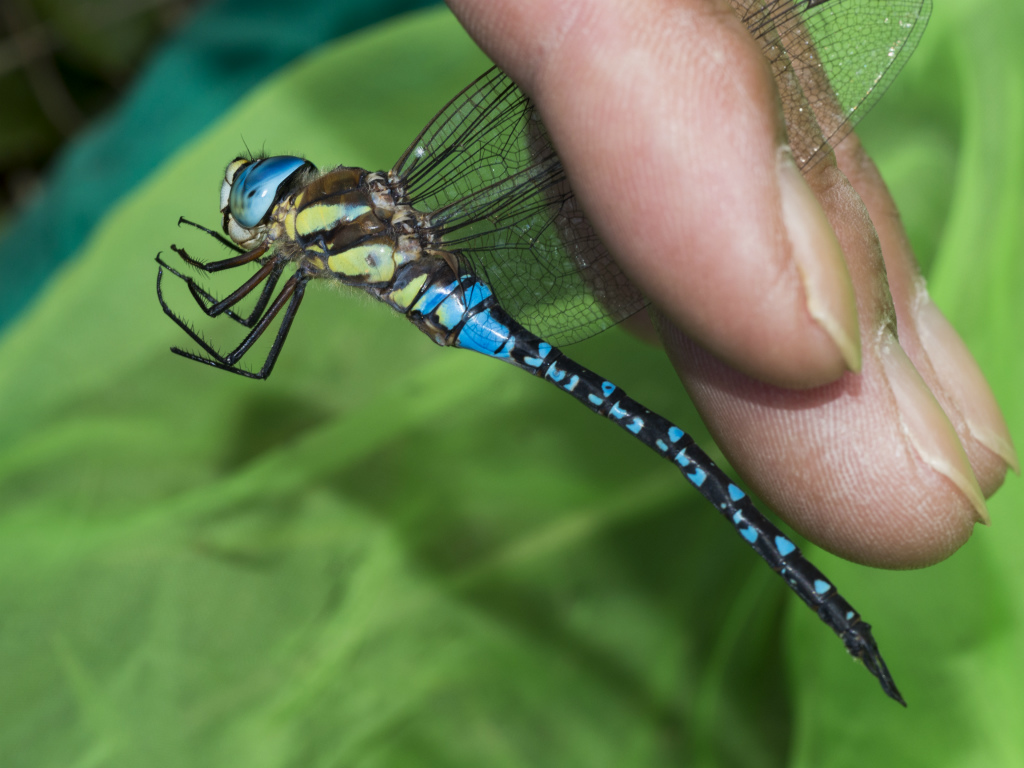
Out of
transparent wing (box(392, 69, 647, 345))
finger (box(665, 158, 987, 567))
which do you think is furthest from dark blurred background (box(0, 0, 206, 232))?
finger (box(665, 158, 987, 567))

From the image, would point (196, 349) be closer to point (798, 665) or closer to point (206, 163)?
point (206, 163)

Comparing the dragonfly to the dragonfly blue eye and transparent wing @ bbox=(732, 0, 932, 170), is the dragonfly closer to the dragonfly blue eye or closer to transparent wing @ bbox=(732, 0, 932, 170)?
the dragonfly blue eye

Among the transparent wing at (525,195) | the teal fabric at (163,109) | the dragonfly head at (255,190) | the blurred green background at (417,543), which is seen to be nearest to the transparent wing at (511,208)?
the transparent wing at (525,195)

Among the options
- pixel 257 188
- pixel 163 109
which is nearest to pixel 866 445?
pixel 257 188

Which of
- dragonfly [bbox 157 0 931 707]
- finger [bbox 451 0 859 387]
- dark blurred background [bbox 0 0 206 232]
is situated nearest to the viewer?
finger [bbox 451 0 859 387]

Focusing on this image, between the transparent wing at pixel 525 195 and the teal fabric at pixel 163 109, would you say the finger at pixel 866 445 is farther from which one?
the teal fabric at pixel 163 109

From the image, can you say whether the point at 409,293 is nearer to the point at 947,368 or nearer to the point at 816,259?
the point at 816,259
